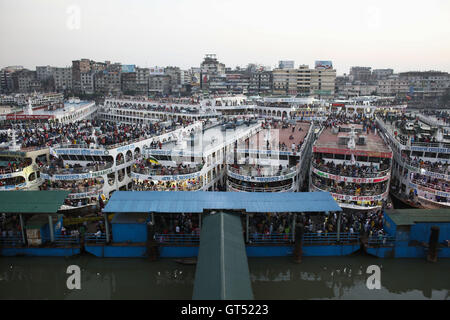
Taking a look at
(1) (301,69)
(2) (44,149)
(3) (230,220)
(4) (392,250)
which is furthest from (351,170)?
(1) (301,69)

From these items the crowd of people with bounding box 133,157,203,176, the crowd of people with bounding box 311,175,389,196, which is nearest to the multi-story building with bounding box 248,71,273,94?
the crowd of people with bounding box 311,175,389,196

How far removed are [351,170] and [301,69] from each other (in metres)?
97.1

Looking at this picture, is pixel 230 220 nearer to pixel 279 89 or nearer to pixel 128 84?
pixel 279 89

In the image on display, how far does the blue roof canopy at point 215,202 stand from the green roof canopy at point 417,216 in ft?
12.2

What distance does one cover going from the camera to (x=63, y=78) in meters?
143

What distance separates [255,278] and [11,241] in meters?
14.6

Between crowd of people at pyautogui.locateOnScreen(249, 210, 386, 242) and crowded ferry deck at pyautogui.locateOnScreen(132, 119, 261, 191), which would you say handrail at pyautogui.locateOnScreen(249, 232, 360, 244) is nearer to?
crowd of people at pyautogui.locateOnScreen(249, 210, 386, 242)

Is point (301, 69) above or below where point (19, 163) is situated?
above

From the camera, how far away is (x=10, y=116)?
5516cm

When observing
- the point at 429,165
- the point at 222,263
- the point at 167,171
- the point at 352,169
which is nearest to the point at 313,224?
the point at 352,169

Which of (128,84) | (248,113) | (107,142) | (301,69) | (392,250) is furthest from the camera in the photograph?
(128,84)

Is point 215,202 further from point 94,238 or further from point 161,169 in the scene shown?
point 94,238

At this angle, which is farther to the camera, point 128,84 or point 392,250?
point 128,84
